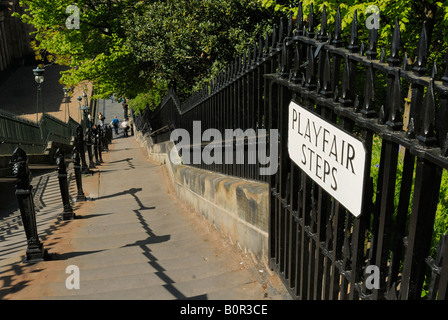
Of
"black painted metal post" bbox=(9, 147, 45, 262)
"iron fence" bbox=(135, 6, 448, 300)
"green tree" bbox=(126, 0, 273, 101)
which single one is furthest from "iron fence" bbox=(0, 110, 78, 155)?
"iron fence" bbox=(135, 6, 448, 300)

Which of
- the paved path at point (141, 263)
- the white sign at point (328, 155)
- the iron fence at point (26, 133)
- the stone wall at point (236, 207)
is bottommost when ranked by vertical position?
the iron fence at point (26, 133)

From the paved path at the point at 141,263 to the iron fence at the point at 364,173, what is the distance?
2.24 ft

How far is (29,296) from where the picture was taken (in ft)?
14.4

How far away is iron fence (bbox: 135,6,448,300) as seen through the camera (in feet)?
6.18

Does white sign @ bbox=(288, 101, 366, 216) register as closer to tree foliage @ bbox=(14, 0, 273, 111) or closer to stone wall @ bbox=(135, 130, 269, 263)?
stone wall @ bbox=(135, 130, 269, 263)

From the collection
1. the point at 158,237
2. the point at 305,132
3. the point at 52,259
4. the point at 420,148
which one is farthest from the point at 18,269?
the point at 420,148

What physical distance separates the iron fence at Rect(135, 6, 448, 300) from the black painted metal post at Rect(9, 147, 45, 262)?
3.05 m

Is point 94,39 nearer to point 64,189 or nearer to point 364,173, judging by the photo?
point 64,189

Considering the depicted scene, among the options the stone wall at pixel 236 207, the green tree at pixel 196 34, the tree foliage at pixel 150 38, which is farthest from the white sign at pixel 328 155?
the tree foliage at pixel 150 38

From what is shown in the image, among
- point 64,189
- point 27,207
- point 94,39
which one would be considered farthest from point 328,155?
point 94,39

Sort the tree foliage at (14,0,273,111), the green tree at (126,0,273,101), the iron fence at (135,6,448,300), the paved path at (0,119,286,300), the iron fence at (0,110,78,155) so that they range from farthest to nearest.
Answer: the iron fence at (0,110,78,155), the tree foliage at (14,0,273,111), the green tree at (126,0,273,101), the paved path at (0,119,286,300), the iron fence at (135,6,448,300)

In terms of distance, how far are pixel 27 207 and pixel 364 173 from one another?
490cm

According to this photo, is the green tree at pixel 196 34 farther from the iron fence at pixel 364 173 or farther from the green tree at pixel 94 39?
the iron fence at pixel 364 173

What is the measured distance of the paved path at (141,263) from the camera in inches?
167
